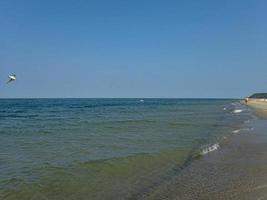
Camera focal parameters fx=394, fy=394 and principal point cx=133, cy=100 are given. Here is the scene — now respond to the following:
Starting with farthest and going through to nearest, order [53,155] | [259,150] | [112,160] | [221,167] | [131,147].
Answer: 1. [131,147]
2. [259,150]
3. [53,155]
4. [112,160]
5. [221,167]

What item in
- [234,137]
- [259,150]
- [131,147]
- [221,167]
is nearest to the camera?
[221,167]

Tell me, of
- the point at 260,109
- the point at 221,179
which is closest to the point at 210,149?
the point at 221,179

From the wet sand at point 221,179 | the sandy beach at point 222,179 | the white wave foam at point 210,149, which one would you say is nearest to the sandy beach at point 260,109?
the white wave foam at point 210,149

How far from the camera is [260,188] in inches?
428

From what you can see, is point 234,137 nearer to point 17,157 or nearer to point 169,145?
point 169,145

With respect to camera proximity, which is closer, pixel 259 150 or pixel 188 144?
pixel 259 150

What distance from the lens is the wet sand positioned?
10383 mm

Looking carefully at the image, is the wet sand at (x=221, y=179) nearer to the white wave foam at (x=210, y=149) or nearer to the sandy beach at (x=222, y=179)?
the sandy beach at (x=222, y=179)

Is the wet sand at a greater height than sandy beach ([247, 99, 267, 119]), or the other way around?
sandy beach ([247, 99, 267, 119])

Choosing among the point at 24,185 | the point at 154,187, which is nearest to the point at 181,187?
the point at 154,187

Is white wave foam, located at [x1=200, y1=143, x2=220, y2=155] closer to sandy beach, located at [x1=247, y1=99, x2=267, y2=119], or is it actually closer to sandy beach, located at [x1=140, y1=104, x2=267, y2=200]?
sandy beach, located at [x1=140, y1=104, x2=267, y2=200]

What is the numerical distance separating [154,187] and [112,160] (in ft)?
15.1

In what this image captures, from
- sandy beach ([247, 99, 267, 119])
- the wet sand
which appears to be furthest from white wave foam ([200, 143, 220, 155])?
sandy beach ([247, 99, 267, 119])

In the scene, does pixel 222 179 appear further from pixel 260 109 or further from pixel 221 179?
pixel 260 109
